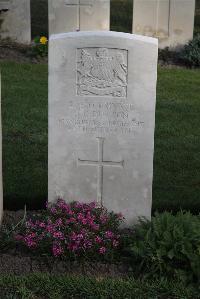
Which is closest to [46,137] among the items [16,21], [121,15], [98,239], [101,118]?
[101,118]

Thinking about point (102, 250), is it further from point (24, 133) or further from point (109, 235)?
point (24, 133)

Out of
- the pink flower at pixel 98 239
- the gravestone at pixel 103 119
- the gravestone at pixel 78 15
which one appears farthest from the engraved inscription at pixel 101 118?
the gravestone at pixel 78 15

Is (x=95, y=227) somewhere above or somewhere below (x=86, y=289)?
above

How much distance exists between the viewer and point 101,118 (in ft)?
17.7

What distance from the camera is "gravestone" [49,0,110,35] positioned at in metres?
12.7

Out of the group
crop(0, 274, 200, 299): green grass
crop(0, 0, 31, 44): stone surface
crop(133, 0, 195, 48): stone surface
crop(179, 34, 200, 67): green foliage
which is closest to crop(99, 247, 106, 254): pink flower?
crop(0, 274, 200, 299): green grass

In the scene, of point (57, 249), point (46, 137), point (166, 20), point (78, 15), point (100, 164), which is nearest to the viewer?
point (57, 249)

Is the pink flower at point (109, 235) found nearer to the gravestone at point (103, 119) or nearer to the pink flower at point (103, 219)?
the pink flower at point (103, 219)

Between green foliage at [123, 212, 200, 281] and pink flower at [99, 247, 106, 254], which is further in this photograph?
pink flower at [99, 247, 106, 254]

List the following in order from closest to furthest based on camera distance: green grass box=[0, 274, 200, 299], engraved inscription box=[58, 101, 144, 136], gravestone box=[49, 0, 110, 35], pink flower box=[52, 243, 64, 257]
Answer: green grass box=[0, 274, 200, 299] → pink flower box=[52, 243, 64, 257] → engraved inscription box=[58, 101, 144, 136] → gravestone box=[49, 0, 110, 35]

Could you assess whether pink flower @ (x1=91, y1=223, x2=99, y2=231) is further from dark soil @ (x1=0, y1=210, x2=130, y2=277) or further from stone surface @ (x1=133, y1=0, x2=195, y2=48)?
stone surface @ (x1=133, y1=0, x2=195, y2=48)

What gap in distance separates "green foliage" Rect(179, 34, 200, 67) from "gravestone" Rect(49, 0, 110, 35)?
5.76ft

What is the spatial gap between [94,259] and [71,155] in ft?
3.26

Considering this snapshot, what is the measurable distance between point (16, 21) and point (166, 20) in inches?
128
